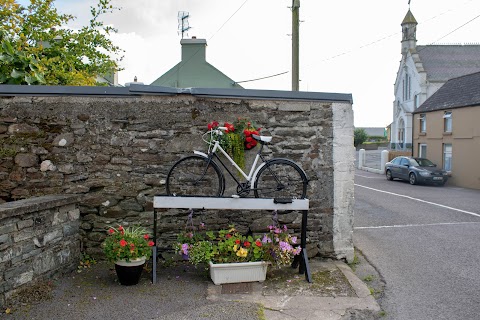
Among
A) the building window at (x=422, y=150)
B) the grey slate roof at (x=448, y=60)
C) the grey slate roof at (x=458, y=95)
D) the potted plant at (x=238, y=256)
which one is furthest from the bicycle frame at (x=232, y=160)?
the grey slate roof at (x=448, y=60)

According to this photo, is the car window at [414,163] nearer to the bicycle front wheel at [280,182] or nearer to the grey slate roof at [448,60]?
the bicycle front wheel at [280,182]

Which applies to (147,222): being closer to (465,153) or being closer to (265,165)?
(265,165)

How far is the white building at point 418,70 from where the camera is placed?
42531 mm

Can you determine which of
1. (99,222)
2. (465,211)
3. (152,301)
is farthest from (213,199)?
(465,211)

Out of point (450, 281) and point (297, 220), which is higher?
point (297, 220)

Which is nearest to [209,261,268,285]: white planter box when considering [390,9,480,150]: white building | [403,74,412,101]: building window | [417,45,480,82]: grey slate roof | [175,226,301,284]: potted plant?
[175,226,301,284]: potted plant

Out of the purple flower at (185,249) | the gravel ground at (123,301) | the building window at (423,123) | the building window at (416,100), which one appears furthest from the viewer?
the building window at (416,100)

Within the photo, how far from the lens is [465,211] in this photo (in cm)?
1264

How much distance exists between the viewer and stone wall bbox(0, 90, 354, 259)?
5.96 meters

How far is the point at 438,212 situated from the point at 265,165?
830cm

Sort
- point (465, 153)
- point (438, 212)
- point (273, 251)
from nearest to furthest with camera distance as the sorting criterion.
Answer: point (273, 251) → point (438, 212) → point (465, 153)

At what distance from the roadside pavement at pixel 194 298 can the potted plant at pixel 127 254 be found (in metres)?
0.14

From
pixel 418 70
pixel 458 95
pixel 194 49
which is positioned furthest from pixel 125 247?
pixel 418 70

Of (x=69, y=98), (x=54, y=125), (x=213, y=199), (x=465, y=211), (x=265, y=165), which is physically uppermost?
(x=69, y=98)
